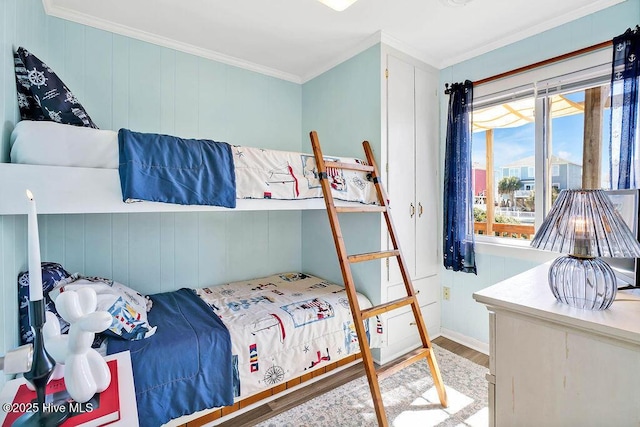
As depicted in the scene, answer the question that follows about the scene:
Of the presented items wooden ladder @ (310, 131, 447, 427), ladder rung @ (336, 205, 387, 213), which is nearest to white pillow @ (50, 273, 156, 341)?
wooden ladder @ (310, 131, 447, 427)

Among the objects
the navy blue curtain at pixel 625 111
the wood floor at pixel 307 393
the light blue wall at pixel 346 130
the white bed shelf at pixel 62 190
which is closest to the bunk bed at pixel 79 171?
the white bed shelf at pixel 62 190

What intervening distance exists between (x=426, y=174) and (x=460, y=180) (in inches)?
11.6

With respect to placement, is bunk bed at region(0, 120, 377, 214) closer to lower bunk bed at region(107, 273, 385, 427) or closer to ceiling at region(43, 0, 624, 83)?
lower bunk bed at region(107, 273, 385, 427)

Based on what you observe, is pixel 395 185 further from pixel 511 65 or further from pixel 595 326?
pixel 595 326

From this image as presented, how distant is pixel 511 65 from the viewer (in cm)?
236

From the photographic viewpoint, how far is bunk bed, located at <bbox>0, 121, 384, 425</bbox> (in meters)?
1.28

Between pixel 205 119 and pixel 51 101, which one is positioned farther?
pixel 205 119

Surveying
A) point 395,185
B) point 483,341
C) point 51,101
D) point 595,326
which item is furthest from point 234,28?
point 483,341

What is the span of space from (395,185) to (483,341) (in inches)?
60.0

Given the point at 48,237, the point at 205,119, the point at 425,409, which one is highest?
the point at 205,119

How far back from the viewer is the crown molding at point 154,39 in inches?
80.9

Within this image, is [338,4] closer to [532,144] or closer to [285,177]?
[285,177]

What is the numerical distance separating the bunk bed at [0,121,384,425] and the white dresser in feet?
3.90

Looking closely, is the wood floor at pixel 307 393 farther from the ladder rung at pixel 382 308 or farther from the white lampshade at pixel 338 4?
the white lampshade at pixel 338 4
